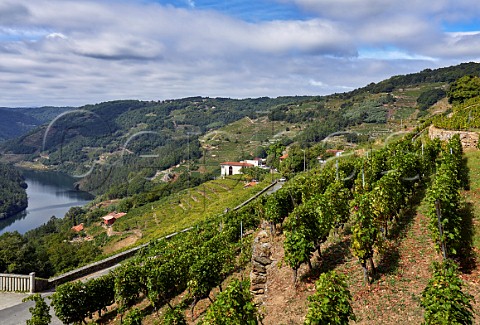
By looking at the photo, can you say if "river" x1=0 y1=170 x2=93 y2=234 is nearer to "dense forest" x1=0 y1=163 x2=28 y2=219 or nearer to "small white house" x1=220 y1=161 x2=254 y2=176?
"dense forest" x1=0 y1=163 x2=28 y2=219

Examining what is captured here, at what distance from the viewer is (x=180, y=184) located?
114 m

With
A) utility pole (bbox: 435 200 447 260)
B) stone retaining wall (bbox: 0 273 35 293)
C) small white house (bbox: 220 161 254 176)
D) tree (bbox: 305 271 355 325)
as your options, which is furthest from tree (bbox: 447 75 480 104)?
stone retaining wall (bbox: 0 273 35 293)

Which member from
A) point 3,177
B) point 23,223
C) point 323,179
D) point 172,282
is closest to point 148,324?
point 172,282

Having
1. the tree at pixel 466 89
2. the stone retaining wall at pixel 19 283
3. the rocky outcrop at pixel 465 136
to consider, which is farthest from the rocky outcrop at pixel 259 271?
the tree at pixel 466 89

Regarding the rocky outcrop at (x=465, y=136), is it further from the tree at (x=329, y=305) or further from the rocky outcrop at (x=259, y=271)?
the tree at (x=329, y=305)

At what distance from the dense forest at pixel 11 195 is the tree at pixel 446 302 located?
167 m

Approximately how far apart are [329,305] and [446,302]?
2629 mm

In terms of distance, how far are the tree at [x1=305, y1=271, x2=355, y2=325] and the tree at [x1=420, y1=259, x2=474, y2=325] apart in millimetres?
1886

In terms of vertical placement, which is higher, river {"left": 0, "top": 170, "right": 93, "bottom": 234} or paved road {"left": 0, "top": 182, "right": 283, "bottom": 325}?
paved road {"left": 0, "top": 182, "right": 283, "bottom": 325}

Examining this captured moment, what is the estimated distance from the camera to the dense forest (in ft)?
477

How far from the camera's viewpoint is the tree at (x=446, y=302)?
7523 millimetres

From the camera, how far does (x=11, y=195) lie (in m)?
156

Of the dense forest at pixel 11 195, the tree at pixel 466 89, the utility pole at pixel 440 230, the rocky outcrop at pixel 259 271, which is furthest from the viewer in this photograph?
the dense forest at pixel 11 195

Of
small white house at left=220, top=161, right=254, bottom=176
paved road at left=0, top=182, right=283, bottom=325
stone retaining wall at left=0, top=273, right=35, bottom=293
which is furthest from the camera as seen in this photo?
small white house at left=220, top=161, right=254, bottom=176
